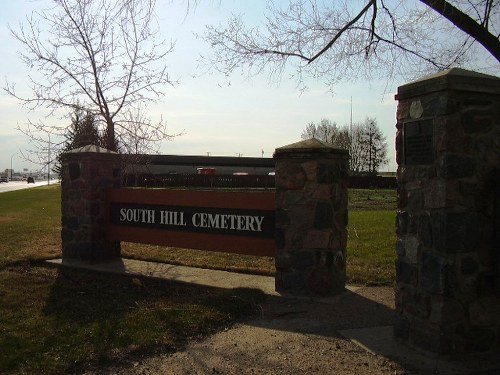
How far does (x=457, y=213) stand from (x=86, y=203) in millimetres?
5746

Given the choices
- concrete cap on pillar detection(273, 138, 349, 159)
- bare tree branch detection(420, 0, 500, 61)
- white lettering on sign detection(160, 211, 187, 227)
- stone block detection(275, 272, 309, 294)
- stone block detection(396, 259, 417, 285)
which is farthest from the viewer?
bare tree branch detection(420, 0, 500, 61)

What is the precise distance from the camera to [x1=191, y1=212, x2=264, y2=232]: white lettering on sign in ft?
21.0

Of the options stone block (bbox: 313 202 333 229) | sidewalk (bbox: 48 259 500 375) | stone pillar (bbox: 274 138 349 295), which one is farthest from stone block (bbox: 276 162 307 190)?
sidewalk (bbox: 48 259 500 375)

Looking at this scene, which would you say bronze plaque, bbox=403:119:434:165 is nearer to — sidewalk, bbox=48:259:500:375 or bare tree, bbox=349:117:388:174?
sidewalk, bbox=48:259:500:375

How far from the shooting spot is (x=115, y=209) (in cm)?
805

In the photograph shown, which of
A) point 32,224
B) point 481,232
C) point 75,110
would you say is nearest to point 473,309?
point 481,232

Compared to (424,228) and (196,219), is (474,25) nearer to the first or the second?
(196,219)

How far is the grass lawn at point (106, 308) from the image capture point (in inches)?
160

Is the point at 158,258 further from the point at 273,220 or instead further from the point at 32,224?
the point at 32,224

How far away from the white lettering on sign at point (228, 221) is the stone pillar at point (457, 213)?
2.65m

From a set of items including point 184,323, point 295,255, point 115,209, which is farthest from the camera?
point 115,209

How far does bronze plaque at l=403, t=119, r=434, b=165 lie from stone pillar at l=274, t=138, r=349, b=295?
1623 mm

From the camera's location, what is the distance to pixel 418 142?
404cm

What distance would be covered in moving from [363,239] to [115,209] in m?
5.24
